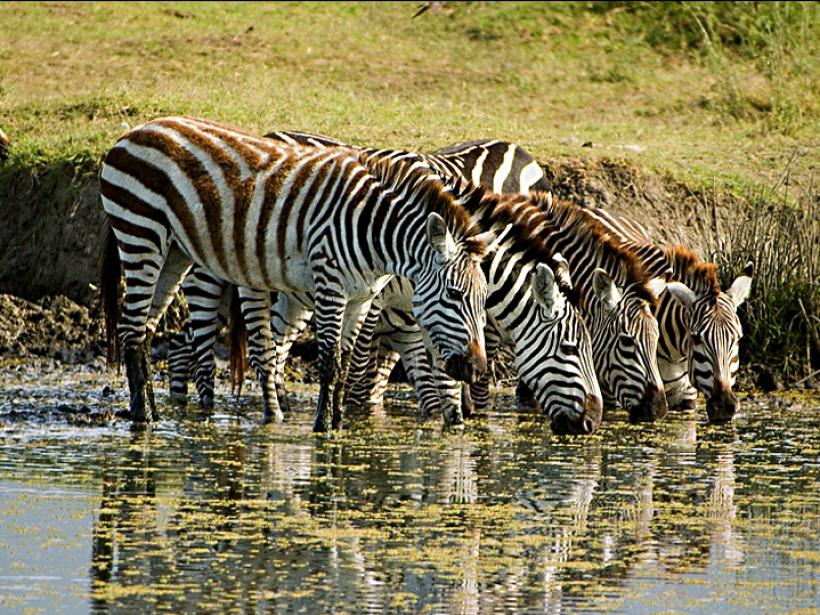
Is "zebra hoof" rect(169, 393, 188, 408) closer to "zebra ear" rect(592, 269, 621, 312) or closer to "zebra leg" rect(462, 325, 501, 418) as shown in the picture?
"zebra leg" rect(462, 325, 501, 418)

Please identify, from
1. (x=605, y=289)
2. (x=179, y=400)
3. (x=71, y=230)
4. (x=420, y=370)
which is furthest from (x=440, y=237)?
(x=71, y=230)

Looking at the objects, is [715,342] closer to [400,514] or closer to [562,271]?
[562,271]

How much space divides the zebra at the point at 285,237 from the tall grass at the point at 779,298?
9.66 feet

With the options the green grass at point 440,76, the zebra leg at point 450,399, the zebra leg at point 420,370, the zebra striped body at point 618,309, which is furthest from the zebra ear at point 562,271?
the green grass at point 440,76

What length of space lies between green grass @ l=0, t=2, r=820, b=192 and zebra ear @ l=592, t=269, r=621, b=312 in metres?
4.26

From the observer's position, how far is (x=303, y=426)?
1048 cm

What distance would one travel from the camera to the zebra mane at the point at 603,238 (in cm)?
1057

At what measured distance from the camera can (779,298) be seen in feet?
40.9

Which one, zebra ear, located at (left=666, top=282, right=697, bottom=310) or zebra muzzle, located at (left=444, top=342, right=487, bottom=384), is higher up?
zebra ear, located at (left=666, top=282, right=697, bottom=310)

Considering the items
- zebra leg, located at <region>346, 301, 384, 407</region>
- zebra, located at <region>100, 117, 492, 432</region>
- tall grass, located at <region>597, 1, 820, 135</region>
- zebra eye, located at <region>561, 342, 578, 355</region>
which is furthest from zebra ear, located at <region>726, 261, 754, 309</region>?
tall grass, located at <region>597, 1, 820, 135</region>

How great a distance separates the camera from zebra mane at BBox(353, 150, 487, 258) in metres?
9.72

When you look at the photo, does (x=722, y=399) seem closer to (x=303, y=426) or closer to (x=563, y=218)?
(x=563, y=218)

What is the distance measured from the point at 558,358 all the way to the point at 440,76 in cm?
1081

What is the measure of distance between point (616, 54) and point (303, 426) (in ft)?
41.1
